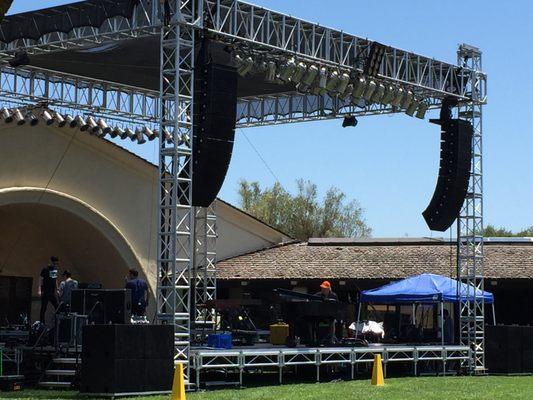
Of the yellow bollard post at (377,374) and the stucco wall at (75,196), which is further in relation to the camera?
the stucco wall at (75,196)

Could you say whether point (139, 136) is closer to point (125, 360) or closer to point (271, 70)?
point (271, 70)

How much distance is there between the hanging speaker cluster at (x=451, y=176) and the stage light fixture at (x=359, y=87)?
2756 mm

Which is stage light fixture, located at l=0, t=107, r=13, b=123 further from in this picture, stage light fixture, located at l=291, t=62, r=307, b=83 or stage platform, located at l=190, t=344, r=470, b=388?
stage platform, located at l=190, t=344, r=470, b=388

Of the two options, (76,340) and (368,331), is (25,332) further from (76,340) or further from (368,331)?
(368,331)

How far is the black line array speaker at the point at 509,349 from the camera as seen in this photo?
25438 millimetres

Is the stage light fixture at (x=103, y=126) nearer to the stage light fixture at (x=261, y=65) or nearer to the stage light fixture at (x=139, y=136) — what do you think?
the stage light fixture at (x=139, y=136)

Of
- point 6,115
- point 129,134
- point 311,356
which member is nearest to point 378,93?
point 311,356

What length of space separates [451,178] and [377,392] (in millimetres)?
8154

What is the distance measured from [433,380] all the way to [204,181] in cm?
676

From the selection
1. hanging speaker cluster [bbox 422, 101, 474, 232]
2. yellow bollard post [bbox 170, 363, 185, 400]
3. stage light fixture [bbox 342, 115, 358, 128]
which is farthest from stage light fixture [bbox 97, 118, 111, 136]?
yellow bollard post [bbox 170, 363, 185, 400]

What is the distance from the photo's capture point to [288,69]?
2280 centimetres

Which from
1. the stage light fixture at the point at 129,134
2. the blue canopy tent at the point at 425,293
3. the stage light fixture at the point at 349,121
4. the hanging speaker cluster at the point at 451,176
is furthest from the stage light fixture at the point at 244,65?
the stage light fixture at the point at 129,134

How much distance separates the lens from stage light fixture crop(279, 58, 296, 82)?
74.7ft

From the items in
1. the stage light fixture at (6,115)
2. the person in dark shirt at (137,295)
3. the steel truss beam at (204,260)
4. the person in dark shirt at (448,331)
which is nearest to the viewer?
the person in dark shirt at (137,295)
